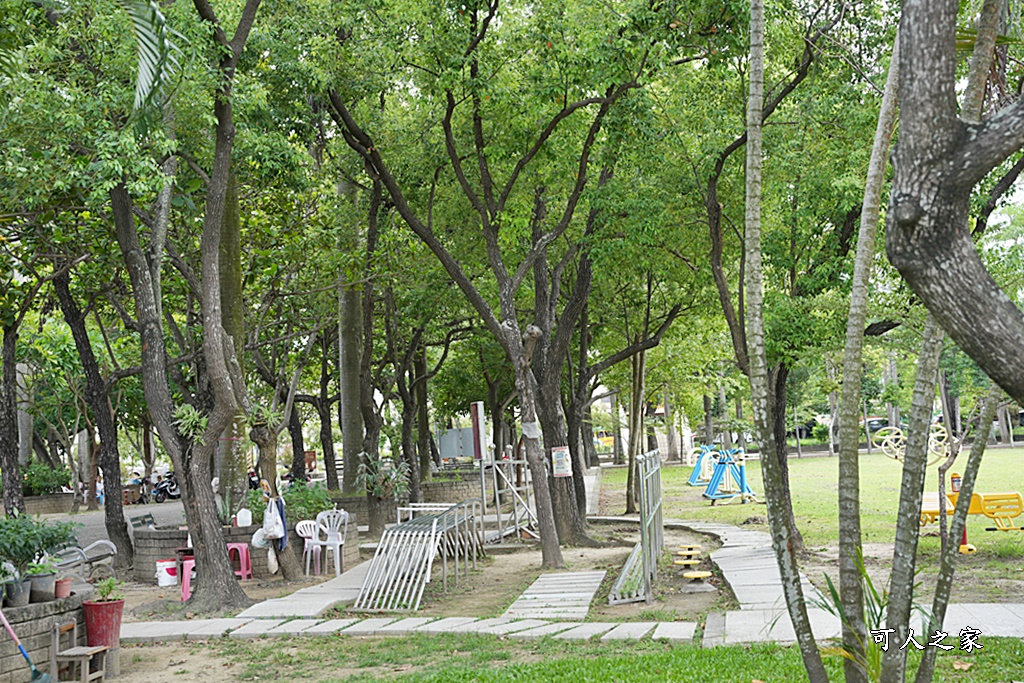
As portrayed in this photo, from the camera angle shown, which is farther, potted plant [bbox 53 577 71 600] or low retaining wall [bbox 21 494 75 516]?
low retaining wall [bbox 21 494 75 516]

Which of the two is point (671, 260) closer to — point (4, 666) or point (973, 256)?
point (4, 666)

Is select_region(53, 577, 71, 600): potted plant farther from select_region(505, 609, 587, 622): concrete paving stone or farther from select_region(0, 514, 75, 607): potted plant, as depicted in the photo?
A: select_region(505, 609, 587, 622): concrete paving stone

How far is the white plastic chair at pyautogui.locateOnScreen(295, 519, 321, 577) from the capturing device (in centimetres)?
1295

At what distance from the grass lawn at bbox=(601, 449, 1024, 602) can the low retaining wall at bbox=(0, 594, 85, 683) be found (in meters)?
6.17

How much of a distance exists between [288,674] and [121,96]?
19.6ft

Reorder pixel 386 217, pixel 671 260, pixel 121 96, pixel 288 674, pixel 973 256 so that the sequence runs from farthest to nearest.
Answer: pixel 386 217 < pixel 671 260 < pixel 121 96 < pixel 288 674 < pixel 973 256

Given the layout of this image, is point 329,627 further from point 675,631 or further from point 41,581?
point 675,631

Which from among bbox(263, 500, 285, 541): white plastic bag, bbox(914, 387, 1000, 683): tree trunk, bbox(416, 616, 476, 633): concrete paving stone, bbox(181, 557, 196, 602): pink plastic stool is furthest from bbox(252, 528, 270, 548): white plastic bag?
bbox(914, 387, 1000, 683): tree trunk

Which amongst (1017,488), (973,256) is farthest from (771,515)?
(1017,488)

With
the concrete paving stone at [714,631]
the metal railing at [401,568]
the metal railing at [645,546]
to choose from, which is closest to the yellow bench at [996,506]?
the metal railing at [645,546]

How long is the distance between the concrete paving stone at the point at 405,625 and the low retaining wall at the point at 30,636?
9.16 feet

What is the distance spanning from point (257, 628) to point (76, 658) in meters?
2.33

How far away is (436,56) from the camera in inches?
466

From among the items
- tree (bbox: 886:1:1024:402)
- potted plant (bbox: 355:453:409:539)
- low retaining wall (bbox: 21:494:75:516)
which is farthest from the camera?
low retaining wall (bbox: 21:494:75:516)
